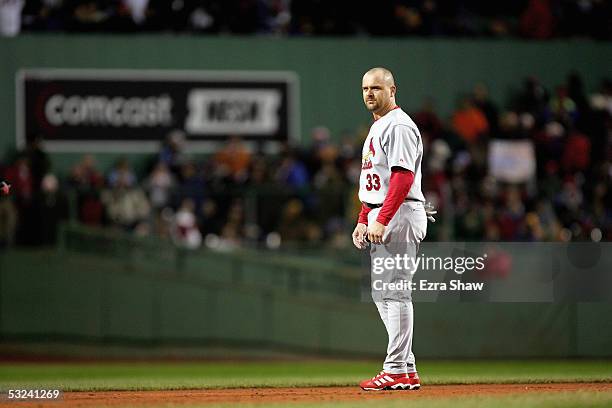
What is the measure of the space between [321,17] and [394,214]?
1392 cm

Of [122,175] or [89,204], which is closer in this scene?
[89,204]

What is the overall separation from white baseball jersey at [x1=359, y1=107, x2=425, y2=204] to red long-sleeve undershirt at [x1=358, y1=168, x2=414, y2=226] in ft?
0.17

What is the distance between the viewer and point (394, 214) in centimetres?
804

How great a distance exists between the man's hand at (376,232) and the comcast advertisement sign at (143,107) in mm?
13445

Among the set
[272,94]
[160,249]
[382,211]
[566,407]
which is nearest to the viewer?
[566,407]

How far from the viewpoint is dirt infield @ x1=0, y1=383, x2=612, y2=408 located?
8039 mm

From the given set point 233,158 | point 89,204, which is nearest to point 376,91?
point 89,204

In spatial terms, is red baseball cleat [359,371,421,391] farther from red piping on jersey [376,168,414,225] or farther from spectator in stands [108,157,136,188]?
spectator in stands [108,157,136,188]

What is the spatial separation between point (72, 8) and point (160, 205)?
4843mm

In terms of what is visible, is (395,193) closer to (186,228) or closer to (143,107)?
(186,228)

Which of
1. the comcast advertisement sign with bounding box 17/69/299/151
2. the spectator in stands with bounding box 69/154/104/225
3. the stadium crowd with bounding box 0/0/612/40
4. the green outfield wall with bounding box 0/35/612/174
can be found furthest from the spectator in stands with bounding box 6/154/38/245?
the green outfield wall with bounding box 0/35/612/174

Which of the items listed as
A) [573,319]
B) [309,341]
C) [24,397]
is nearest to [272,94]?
[309,341]

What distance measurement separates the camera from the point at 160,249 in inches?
706

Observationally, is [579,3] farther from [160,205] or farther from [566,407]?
[566,407]
